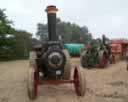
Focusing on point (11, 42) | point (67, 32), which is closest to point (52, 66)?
point (11, 42)

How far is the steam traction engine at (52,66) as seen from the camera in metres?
6.81

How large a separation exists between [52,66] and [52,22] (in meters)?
1.20

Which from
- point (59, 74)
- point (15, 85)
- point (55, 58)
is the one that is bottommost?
point (15, 85)

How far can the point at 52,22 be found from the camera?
7.32 metres

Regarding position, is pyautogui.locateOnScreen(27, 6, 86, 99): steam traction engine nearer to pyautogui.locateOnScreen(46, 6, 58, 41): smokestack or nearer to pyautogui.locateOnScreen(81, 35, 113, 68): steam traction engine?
pyautogui.locateOnScreen(46, 6, 58, 41): smokestack

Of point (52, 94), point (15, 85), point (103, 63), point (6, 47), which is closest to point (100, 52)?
point (103, 63)

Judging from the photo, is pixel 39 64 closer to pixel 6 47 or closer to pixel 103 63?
pixel 103 63

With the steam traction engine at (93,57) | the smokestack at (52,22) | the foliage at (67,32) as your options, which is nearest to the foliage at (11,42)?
the steam traction engine at (93,57)

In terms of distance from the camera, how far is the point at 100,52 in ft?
46.5

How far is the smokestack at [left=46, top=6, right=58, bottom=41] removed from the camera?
23.9 ft

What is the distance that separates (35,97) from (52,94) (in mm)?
619

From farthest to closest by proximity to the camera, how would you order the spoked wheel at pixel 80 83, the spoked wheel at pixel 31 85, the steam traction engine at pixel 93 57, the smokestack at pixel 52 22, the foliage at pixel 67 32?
the foliage at pixel 67 32, the steam traction engine at pixel 93 57, the smokestack at pixel 52 22, the spoked wheel at pixel 80 83, the spoked wheel at pixel 31 85

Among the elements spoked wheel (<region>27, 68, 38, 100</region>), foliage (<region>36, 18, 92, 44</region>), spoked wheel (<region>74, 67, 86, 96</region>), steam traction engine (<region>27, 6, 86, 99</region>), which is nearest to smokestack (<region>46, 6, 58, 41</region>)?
steam traction engine (<region>27, 6, 86, 99</region>)

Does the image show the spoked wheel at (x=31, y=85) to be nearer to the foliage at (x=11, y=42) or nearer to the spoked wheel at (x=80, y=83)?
the spoked wheel at (x=80, y=83)
